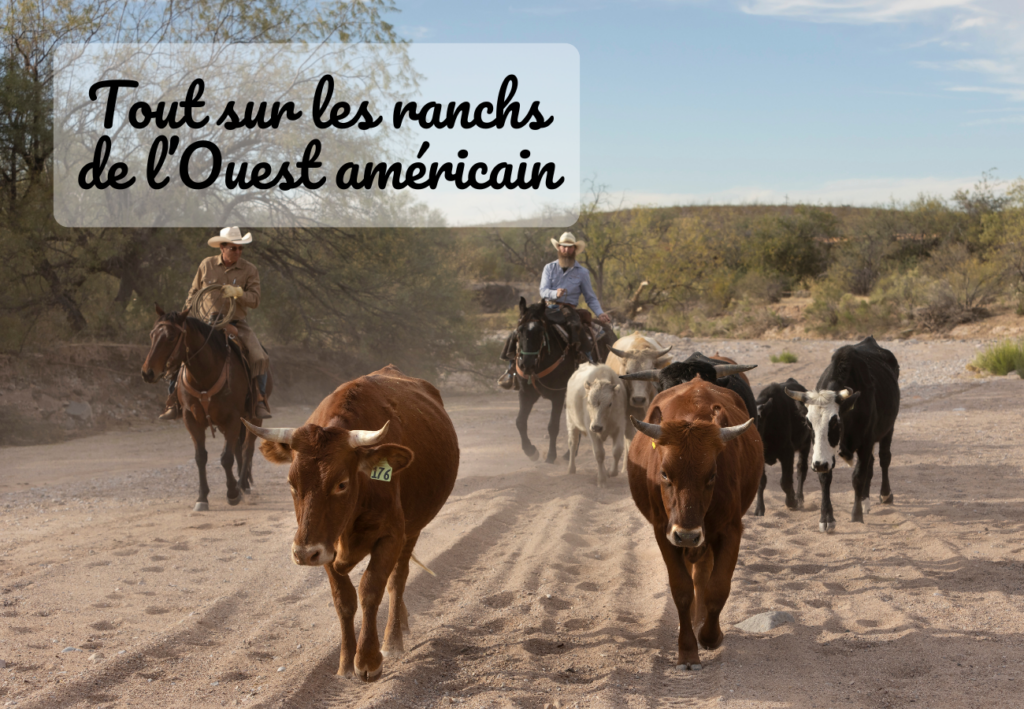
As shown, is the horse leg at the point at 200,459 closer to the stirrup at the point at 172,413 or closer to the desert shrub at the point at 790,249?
the stirrup at the point at 172,413

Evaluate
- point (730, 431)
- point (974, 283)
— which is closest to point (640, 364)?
point (730, 431)

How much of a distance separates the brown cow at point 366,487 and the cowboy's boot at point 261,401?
5127 mm

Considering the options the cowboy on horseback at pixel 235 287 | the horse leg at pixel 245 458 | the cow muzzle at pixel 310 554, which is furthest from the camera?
the cowboy on horseback at pixel 235 287

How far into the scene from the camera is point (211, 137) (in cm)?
1742

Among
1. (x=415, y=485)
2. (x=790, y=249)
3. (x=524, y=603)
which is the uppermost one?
(x=790, y=249)

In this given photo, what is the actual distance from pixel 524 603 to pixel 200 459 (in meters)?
5.07

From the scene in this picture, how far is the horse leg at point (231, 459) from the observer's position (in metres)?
9.65

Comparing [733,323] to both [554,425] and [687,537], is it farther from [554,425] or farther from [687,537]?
[687,537]

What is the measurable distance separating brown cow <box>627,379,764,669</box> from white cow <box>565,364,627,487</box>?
14.4ft

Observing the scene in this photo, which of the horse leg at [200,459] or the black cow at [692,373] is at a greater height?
A: the black cow at [692,373]

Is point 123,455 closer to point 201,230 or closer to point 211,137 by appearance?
point 201,230

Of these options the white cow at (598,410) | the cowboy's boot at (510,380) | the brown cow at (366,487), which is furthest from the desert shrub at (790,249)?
the brown cow at (366,487)

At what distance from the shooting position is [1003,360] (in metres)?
17.8

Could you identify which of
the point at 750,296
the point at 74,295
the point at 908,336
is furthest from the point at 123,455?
the point at 750,296
